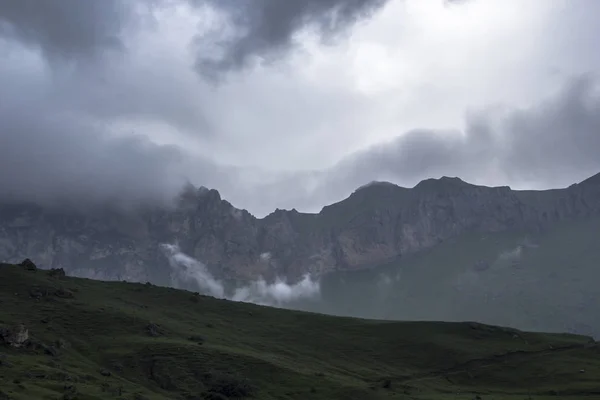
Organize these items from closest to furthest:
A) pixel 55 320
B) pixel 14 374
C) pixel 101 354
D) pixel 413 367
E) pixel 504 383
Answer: pixel 14 374 → pixel 101 354 → pixel 55 320 → pixel 504 383 → pixel 413 367

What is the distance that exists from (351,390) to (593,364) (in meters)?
85.6

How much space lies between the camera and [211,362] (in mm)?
144625

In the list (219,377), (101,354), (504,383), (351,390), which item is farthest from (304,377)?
(504,383)

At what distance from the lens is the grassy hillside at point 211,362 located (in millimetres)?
124000

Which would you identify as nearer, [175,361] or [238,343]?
[175,361]

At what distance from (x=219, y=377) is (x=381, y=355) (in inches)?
2836

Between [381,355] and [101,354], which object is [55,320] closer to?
[101,354]

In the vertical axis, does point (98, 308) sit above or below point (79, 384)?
above

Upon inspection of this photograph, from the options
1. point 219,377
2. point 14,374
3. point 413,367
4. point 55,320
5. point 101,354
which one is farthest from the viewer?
point 413,367

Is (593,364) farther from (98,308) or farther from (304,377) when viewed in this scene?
(98,308)

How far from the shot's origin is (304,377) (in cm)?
14438

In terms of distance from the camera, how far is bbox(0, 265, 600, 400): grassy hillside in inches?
4882

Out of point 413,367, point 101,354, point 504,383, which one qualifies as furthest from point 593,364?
point 101,354

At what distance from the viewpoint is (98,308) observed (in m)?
175
